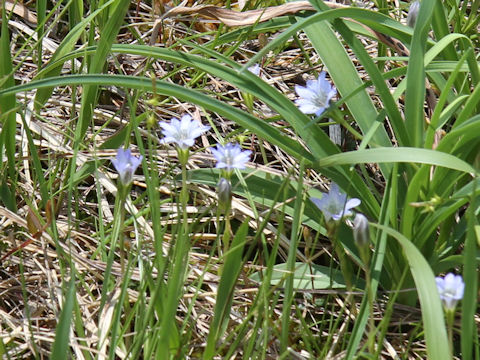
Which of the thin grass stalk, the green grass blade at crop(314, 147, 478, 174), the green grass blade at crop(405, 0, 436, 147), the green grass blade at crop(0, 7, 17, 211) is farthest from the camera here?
the green grass blade at crop(0, 7, 17, 211)

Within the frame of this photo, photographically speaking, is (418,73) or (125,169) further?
(418,73)

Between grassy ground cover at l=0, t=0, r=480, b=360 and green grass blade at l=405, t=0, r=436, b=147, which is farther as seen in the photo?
green grass blade at l=405, t=0, r=436, b=147

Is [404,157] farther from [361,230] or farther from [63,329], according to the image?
[63,329]

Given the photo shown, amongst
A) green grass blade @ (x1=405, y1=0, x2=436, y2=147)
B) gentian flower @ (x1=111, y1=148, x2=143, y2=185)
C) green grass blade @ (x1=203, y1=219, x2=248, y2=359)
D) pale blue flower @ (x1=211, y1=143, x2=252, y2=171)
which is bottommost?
green grass blade @ (x1=203, y1=219, x2=248, y2=359)

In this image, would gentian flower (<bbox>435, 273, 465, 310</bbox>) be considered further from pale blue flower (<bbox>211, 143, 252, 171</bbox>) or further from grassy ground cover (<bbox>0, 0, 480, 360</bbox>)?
pale blue flower (<bbox>211, 143, 252, 171</bbox>)

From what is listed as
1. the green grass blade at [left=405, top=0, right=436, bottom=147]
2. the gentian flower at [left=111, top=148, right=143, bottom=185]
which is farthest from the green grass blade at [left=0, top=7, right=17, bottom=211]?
the green grass blade at [left=405, top=0, right=436, bottom=147]

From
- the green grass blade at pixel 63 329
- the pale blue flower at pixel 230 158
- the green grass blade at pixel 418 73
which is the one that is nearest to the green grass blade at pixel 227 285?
the pale blue flower at pixel 230 158

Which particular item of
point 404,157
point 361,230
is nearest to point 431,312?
point 361,230
